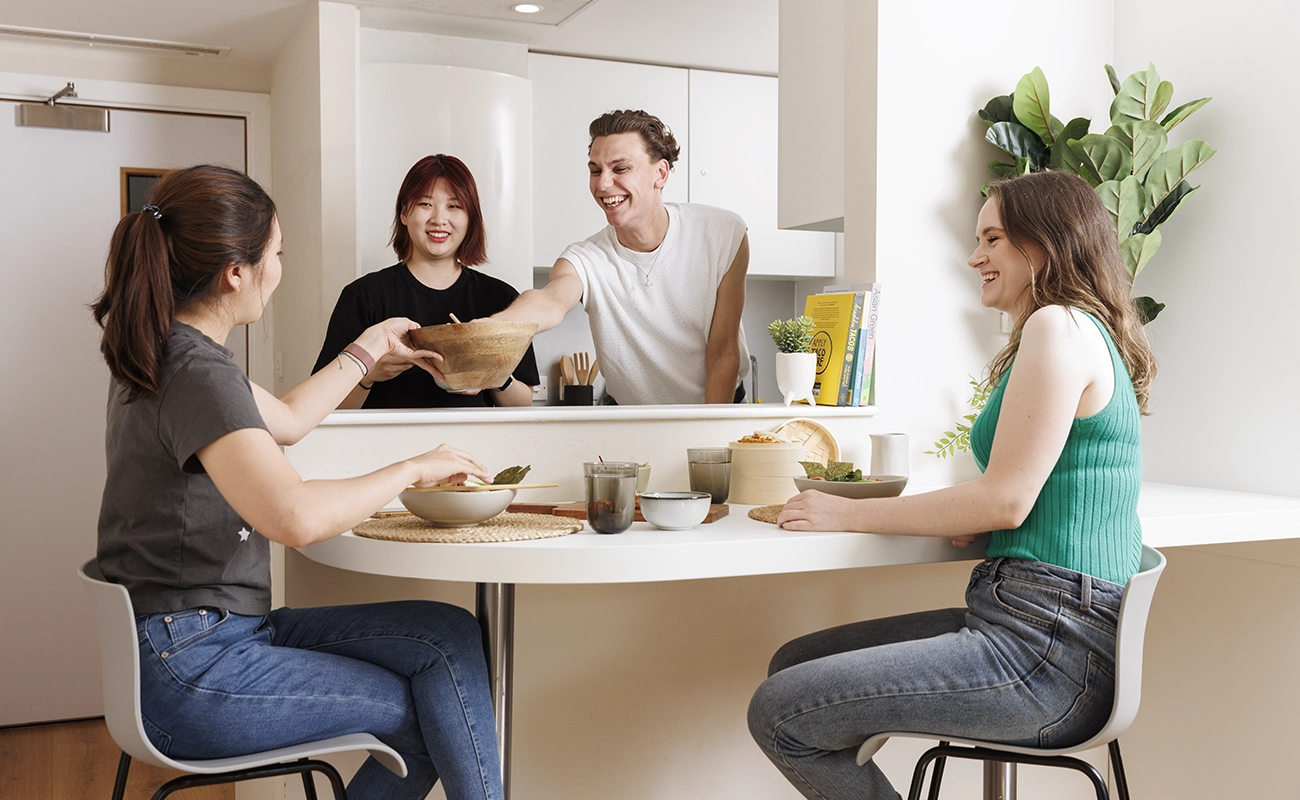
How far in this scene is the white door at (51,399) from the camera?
3.50 m

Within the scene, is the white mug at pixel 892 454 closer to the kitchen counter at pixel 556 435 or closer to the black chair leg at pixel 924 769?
the kitchen counter at pixel 556 435

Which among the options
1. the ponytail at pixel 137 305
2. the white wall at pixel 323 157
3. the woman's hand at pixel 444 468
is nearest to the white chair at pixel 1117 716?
the woman's hand at pixel 444 468

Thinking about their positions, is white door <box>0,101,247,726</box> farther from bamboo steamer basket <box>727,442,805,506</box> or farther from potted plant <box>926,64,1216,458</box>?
potted plant <box>926,64,1216,458</box>

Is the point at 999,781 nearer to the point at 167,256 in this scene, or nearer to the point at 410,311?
the point at 167,256

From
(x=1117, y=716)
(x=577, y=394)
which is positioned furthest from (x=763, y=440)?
(x=577, y=394)

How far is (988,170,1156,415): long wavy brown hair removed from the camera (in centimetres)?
153

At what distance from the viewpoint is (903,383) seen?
2211 millimetres

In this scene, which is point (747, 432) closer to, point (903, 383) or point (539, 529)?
Result: point (903, 383)

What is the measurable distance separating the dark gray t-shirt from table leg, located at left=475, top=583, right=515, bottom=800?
1.23ft

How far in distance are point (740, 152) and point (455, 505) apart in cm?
315

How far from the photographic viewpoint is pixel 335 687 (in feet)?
4.49

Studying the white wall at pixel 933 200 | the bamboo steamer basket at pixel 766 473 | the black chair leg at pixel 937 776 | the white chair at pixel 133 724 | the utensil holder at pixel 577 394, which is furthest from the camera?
the utensil holder at pixel 577 394

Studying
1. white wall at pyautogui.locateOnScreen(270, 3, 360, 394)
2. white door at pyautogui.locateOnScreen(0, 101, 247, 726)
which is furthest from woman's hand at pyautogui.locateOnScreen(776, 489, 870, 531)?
white door at pyautogui.locateOnScreen(0, 101, 247, 726)

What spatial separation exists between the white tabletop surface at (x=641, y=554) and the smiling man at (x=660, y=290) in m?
0.72
